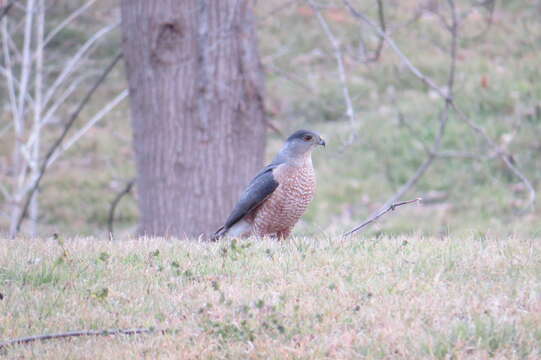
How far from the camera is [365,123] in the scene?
14039 mm

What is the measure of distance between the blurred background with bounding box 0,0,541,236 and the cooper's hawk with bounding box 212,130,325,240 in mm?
2988

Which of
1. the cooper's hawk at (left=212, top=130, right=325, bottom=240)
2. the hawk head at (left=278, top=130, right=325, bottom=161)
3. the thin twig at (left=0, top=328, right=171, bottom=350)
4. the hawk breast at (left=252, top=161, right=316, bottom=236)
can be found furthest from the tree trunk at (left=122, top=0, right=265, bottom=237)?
the thin twig at (left=0, top=328, right=171, bottom=350)

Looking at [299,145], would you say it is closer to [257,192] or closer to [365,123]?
[257,192]

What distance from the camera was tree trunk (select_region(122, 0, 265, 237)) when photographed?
8102mm

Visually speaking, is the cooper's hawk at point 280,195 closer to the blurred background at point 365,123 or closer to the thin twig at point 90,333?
the thin twig at point 90,333

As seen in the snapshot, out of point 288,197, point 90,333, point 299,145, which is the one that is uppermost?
point 299,145

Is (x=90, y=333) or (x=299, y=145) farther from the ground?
(x=299, y=145)

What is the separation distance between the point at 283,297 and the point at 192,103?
4.18 meters

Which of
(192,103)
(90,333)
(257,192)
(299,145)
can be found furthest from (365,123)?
(90,333)

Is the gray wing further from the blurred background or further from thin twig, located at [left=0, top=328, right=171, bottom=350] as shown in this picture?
the blurred background

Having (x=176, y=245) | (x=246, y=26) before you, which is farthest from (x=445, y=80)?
(x=176, y=245)

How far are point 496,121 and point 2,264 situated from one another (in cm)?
979

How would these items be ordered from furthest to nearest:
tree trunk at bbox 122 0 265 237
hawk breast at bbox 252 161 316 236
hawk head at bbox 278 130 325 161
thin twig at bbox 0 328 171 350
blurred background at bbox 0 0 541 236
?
blurred background at bbox 0 0 541 236 < tree trunk at bbox 122 0 265 237 < hawk head at bbox 278 130 325 161 < hawk breast at bbox 252 161 316 236 < thin twig at bbox 0 328 171 350

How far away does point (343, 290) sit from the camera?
4.52 meters
